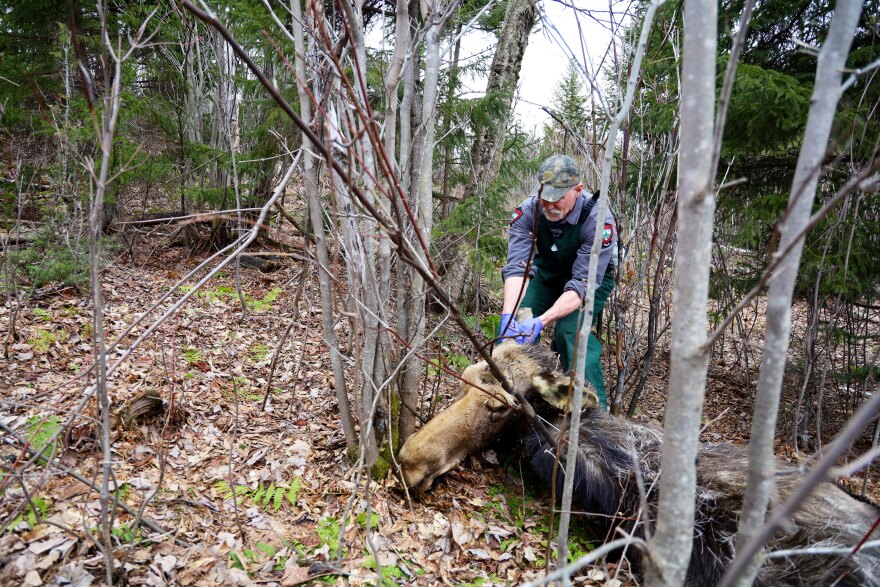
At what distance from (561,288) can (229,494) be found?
9.85 feet

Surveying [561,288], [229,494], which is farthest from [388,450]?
[561,288]

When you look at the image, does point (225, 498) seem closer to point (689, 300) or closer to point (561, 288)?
point (689, 300)

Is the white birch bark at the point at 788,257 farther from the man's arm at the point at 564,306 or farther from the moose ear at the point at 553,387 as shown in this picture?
the man's arm at the point at 564,306

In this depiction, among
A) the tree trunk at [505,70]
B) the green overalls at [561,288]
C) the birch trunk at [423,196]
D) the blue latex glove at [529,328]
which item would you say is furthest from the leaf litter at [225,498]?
the tree trunk at [505,70]

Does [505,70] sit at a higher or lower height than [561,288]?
higher

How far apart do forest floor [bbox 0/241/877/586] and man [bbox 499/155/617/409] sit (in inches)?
35.8

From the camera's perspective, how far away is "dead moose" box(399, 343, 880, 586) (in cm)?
208

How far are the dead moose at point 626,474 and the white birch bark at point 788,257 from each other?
117cm

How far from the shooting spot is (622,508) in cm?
269

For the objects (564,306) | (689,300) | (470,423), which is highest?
(689,300)

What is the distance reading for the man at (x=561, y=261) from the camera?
11.0 feet

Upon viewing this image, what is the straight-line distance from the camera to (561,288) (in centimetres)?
426

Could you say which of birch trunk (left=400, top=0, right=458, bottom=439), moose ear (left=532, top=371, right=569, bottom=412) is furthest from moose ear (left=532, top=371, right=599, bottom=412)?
birch trunk (left=400, top=0, right=458, bottom=439)

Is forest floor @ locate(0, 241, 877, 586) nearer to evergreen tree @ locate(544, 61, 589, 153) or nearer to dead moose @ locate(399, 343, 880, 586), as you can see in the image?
dead moose @ locate(399, 343, 880, 586)
